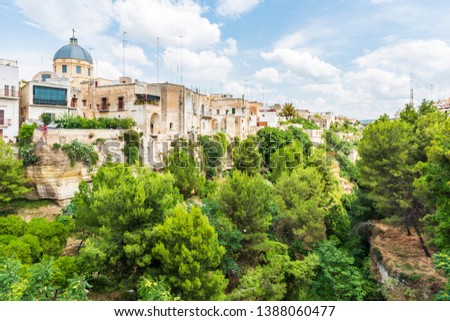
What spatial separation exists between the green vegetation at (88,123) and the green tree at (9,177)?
188 inches

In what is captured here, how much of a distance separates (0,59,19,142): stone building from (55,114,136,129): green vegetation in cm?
313

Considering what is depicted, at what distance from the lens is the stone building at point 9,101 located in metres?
23.0

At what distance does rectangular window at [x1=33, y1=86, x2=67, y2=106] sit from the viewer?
25.7 metres

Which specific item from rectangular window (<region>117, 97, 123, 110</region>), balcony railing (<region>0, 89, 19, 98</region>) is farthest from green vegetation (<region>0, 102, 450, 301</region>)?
rectangular window (<region>117, 97, 123, 110</region>)

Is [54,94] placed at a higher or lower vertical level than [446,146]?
higher

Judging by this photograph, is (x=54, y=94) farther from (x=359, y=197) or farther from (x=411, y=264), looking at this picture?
(x=411, y=264)

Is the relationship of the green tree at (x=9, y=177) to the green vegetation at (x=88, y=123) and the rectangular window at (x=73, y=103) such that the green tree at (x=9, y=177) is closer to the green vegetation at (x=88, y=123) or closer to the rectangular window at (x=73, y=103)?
the green vegetation at (x=88, y=123)

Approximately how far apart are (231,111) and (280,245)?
31.0 metres

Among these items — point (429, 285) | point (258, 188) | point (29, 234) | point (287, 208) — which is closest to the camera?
point (429, 285)

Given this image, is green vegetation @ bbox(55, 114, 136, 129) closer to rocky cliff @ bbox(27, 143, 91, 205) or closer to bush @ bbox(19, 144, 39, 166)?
rocky cliff @ bbox(27, 143, 91, 205)

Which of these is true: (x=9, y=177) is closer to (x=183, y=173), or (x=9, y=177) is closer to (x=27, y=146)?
(x=27, y=146)

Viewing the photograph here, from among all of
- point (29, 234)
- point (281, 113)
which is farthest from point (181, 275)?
point (281, 113)

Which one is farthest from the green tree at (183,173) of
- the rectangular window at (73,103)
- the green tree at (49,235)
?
the rectangular window at (73,103)

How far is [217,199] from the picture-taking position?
1619 cm
